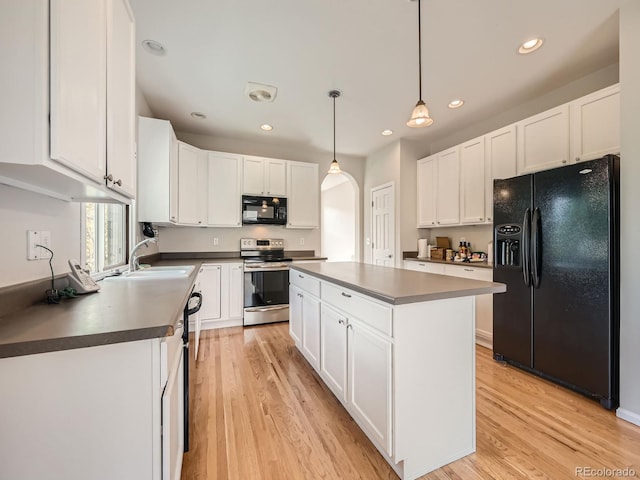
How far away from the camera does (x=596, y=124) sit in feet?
Answer: 7.59

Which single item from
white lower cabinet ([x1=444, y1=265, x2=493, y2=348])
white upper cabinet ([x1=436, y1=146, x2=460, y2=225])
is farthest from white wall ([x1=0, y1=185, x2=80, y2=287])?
white upper cabinet ([x1=436, y1=146, x2=460, y2=225])

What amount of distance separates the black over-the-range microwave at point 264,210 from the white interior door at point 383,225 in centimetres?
161

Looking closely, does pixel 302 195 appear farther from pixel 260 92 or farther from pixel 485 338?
pixel 485 338

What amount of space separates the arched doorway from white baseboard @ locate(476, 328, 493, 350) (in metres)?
3.23

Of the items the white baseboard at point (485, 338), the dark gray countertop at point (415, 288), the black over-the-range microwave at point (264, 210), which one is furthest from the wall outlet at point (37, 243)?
the white baseboard at point (485, 338)

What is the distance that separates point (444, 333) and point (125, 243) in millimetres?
2796

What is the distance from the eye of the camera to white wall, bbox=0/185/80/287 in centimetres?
105

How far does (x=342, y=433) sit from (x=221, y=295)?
252cm

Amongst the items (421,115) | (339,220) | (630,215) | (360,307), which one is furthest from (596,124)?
(339,220)

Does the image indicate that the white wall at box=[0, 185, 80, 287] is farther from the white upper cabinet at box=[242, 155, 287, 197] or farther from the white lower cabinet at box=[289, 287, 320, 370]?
the white upper cabinet at box=[242, 155, 287, 197]

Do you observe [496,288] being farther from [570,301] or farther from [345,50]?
[345,50]

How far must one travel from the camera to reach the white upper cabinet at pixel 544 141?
2541 mm

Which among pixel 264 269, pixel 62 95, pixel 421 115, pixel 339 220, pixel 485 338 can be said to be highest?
pixel 421 115

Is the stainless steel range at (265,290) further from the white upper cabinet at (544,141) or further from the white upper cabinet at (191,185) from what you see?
Result: the white upper cabinet at (544,141)
